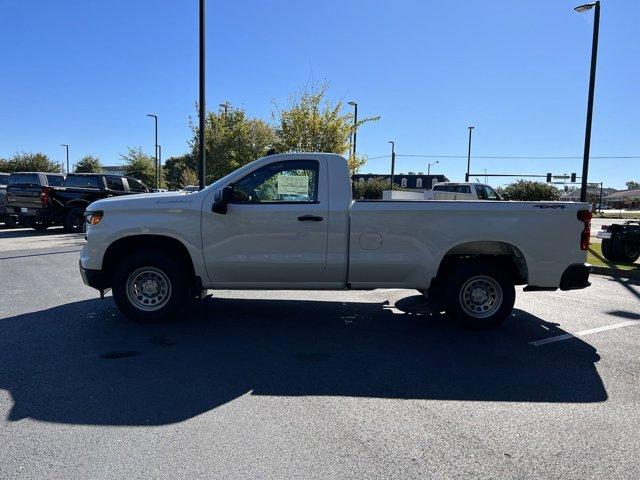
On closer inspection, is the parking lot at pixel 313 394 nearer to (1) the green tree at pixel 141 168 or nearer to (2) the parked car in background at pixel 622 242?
(2) the parked car in background at pixel 622 242

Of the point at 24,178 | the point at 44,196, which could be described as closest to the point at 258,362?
the point at 44,196

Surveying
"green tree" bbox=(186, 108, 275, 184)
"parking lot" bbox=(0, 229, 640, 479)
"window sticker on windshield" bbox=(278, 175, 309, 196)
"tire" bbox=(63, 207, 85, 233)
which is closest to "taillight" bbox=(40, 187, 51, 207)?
"tire" bbox=(63, 207, 85, 233)

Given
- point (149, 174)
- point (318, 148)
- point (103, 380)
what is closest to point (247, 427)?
point (103, 380)

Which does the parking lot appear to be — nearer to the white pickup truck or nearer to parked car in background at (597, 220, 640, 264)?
the white pickup truck

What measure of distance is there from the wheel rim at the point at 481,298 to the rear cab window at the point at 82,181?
1596 cm

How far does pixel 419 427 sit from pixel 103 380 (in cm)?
271

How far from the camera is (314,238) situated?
6043 millimetres

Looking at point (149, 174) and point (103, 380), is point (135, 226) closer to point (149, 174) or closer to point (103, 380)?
point (103, 380)

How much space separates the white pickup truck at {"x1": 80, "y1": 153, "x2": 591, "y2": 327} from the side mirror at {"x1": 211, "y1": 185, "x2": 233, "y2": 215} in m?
0.02

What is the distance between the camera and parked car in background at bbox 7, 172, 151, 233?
57.6 feet

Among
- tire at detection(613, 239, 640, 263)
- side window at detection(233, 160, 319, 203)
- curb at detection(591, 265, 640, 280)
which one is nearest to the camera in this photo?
side window at detection(233, 160, 319, 203)

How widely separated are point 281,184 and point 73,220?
14661 mm

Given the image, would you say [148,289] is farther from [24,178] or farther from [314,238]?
[24,178]

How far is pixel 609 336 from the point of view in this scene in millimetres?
6211
